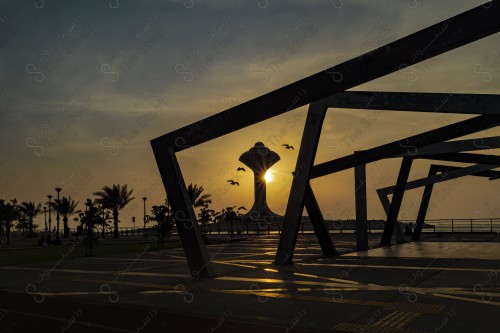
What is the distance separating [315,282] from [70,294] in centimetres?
620

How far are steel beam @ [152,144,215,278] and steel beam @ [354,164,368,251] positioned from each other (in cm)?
1138

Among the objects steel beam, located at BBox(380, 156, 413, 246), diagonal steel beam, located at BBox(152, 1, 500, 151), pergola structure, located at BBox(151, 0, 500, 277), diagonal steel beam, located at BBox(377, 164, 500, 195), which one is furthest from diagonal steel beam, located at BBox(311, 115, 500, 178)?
diagonal steel beam, located at BBox(377, 164, 500, 195)

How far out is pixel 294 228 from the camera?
17062mm

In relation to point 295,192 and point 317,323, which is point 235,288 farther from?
point 295,192

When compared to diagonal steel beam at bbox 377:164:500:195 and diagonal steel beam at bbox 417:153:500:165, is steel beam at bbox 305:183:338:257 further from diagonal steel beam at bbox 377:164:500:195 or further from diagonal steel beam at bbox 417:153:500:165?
diagonal steel beam at bbox 377:164:500:195

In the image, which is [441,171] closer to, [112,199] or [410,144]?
[410,144]

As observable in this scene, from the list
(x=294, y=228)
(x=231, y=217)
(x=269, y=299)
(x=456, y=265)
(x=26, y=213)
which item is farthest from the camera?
(x=26, y=213)

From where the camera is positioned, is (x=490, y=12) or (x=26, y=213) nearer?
(x=490, y=12)

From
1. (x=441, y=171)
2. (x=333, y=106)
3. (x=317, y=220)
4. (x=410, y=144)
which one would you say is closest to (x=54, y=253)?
(x=317, y=220)

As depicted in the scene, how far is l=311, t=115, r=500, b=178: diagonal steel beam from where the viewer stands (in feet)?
51.7

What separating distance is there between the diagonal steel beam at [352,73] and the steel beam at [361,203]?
11.5 meters

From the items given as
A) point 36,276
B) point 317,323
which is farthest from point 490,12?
point 36,276

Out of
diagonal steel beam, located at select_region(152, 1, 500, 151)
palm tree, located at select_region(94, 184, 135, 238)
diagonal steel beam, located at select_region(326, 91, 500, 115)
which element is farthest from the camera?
palm tree, located at select_region(94, 184, 135, 238)

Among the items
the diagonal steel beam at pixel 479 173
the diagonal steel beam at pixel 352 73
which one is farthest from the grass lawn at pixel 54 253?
the diagonal steel beam at pixel 479 173
